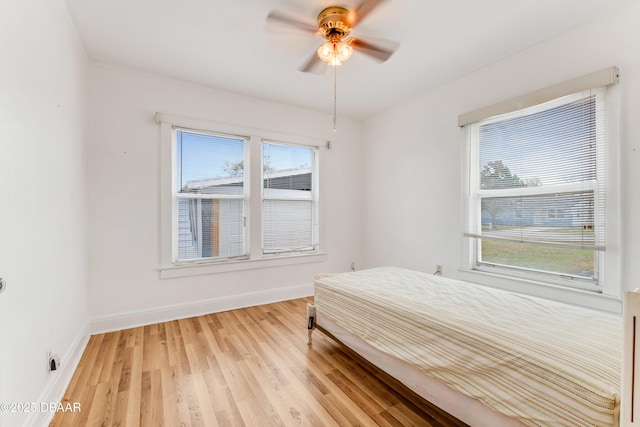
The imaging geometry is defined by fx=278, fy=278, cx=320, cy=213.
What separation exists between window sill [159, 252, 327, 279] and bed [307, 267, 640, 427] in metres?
1.70

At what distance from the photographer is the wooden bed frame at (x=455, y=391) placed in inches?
30.8

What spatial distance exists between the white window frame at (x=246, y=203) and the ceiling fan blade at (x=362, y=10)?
194 cm

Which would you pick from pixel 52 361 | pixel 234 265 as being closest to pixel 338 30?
pixel 234 265

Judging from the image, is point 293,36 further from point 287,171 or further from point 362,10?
point 287,171

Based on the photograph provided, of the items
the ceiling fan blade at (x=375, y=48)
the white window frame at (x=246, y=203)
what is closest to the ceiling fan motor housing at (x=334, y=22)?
the ceiling fan blade at (x=375, y=48)

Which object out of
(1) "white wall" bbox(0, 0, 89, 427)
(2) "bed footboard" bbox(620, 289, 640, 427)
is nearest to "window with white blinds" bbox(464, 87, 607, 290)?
(2) "bed footboard" bbox(620, 289, 640, 427)

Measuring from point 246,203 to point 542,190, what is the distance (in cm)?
316

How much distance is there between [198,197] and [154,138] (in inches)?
30.4

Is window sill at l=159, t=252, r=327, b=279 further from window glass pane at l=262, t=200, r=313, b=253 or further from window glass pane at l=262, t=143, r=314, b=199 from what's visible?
window glass pane at l=262, t=143, r=314, b=199

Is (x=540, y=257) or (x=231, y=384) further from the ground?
(x=540, y=257)

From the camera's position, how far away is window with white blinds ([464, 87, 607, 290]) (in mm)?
2209

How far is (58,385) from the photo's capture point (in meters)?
1.81

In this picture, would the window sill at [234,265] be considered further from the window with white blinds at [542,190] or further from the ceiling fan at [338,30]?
the ceiling fan at [338,30]

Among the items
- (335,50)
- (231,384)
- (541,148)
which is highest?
(335,50)
